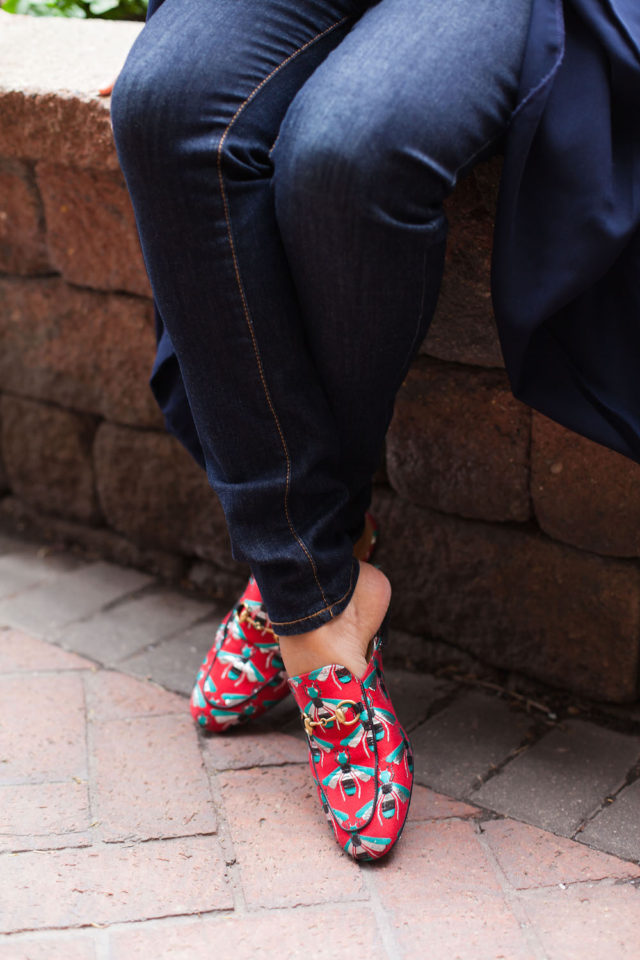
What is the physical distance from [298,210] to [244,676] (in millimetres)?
703

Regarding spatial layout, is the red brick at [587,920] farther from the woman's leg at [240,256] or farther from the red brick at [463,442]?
the red brick at [463,442]

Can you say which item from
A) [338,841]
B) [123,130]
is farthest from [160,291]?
[338,841]

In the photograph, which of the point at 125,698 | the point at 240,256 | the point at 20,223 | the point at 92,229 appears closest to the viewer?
the point at 240,256

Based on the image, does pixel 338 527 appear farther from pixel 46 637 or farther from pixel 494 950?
pixel 46 637

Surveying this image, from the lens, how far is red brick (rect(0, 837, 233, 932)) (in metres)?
1.13

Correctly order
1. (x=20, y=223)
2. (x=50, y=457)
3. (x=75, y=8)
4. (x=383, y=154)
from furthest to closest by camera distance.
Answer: (x=75, y=8) < (x=50, y=457) < (x=20, y=223) < (x=383, y=154)

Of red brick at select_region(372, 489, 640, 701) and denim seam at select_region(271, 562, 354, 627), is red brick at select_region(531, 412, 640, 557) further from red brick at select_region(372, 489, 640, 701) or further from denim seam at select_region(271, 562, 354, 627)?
denim seam at select_region(271, 562, 354, 627)

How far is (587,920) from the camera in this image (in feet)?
3.66

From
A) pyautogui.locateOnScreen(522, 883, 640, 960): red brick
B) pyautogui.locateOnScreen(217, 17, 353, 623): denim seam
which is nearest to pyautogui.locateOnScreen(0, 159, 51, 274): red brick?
pyautogui.locateOnScreen(217, 17, 353, 623): denim seam

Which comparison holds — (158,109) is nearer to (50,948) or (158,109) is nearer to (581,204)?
(581,204)

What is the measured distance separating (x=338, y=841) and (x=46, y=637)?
777 mm

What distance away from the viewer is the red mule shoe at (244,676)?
4.87 ft

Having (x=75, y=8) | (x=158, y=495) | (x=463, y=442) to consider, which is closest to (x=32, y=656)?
(x=158, y=495)

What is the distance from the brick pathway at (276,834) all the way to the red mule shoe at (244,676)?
0.04m
